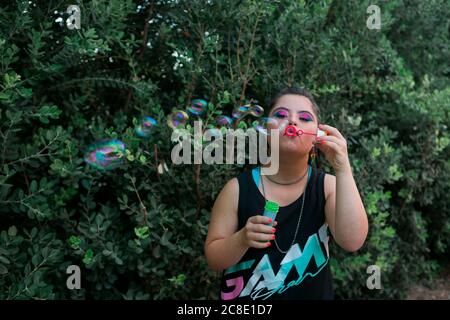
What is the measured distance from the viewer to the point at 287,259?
186 centimetres

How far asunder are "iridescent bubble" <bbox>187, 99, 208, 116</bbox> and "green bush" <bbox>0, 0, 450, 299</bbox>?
0.07 metres

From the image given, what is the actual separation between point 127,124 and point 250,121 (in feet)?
2.38

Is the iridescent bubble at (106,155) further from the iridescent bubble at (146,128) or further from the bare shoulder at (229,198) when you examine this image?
the bare shoulder at (229,198)

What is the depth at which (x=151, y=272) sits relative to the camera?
259cm

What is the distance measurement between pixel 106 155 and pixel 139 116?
38 centimetres

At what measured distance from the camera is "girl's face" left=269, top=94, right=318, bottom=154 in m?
1.82

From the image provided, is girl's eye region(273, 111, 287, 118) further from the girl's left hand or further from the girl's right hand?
the girl's right hand

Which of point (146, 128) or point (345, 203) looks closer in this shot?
point (345, 203)

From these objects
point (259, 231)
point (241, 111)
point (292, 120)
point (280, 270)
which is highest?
point (241, 111)

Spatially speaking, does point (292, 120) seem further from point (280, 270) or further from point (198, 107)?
point (198, 107)

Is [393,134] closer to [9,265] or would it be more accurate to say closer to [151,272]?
[151,272]

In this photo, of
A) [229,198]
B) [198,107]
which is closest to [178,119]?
[198,107]

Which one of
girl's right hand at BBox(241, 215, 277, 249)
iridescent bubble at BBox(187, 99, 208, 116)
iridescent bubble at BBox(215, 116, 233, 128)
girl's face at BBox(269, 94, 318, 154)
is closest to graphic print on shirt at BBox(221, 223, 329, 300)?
girl's right hand at BBox(241, 215, 277, 249)

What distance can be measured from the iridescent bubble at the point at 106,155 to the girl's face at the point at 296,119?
91 cm
